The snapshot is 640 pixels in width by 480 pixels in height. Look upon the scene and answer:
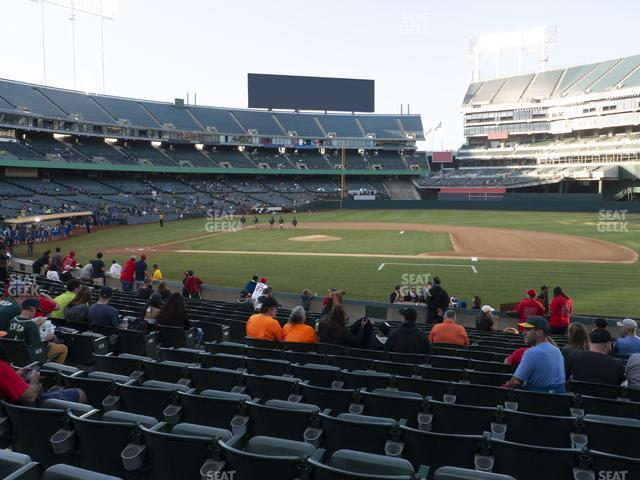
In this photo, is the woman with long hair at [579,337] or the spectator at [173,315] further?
the spectator at [173,315]

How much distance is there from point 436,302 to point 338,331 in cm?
598

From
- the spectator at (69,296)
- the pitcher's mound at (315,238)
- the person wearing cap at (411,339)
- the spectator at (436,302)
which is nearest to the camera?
the person wearing cap at (411,339)

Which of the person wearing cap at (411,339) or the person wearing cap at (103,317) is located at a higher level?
the person wearing cap at (103,317)

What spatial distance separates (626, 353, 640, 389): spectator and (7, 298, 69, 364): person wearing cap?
7673 millimetres

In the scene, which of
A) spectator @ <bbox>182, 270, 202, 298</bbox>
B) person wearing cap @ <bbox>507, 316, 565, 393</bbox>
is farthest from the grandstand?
person wearing cap @ <bbox>507, 316, 565, 393</bbox>

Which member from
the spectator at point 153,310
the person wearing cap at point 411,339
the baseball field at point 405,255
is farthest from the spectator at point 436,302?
the spectator at point 153,310

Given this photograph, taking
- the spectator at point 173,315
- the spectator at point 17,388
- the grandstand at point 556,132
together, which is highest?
the grandstand at point 556,132

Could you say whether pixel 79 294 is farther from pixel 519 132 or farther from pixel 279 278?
pixel 519 132

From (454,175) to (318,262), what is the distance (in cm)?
7045

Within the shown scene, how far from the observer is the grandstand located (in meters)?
78.4

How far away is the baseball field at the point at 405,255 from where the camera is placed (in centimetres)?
2158

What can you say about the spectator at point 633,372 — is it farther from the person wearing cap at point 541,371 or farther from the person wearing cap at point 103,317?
the person wearing cap at point 103,317

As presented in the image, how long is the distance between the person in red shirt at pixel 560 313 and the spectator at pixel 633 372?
6.74 metres

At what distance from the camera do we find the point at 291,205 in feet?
246
